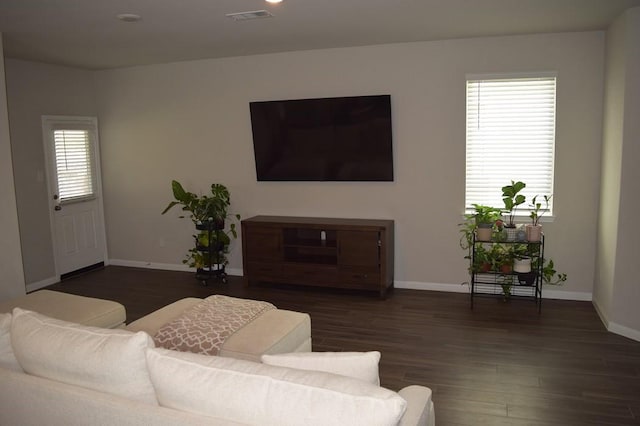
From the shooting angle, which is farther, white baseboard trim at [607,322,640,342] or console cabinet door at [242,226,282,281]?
console cabinet door at [242,226,282,281]

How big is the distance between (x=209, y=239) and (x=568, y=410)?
4285mm

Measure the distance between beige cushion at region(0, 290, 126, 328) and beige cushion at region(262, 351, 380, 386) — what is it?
1.99 meters

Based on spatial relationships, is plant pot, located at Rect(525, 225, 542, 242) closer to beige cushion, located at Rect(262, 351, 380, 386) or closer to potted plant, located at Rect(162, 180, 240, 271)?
potted plant, located at Rect(162, 180, 240, 271)

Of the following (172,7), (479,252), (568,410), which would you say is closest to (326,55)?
(172,7)

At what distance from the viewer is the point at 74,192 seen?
6.95 m

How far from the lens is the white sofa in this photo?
1.68 m

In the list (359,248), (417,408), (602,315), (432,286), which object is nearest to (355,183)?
(359,248)

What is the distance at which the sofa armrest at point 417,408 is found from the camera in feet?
6.46

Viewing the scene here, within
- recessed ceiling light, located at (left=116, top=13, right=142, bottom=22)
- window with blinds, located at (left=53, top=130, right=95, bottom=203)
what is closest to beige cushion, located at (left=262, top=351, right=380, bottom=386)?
recessed ceiling light, located at (left=116, top=13, right=142, bottom=22)

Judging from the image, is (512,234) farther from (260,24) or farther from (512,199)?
(260,24)

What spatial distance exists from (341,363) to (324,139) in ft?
14.0

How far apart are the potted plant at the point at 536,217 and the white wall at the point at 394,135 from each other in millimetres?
145

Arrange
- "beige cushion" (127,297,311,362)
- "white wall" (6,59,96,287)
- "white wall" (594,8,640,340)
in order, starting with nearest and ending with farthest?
"beige cushion" (127,297,311,362), "white wall" (594,8,640,340), "white wall" (6,59,96,287)

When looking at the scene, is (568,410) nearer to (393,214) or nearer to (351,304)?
(351,304)
